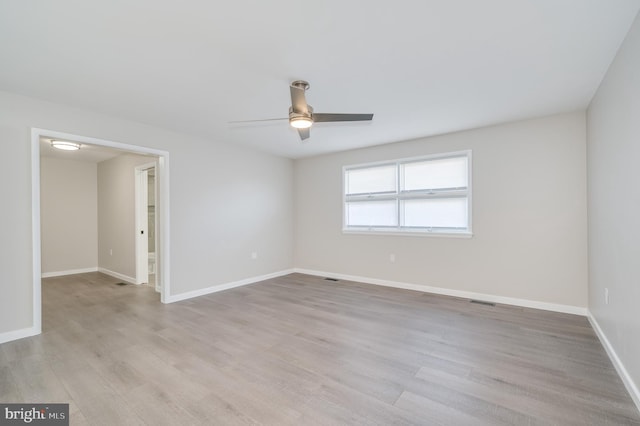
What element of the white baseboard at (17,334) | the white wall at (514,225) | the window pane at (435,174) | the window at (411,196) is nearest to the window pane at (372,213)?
the window at (411,196)

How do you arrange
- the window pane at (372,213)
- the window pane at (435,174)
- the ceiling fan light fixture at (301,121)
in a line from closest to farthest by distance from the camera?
the ceiling fan light fixture at (301,121), the window pane at (435,174), the window pane at (372,213)

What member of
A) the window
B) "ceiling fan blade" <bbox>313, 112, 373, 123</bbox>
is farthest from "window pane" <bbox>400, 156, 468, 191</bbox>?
"ceiling fan blade" <bbox>313, 112, 373, 123</bbox>

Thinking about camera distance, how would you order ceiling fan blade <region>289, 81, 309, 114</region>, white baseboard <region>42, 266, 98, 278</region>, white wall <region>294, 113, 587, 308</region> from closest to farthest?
ceiling fan blade <region>289, 81, 309, 114</region> → white wall <region>294, 113, 587, 308</region> → white baseboard <region>42, 266, 98, 278</region>

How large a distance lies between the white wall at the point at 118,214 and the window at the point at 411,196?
375cm

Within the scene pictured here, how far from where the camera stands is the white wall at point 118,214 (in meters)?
5.40

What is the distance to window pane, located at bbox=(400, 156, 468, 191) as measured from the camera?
4348 mm

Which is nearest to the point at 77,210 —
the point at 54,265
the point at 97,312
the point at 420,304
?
the point at 54,265

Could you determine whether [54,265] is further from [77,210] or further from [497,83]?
[497,83]

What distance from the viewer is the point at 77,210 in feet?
20.8

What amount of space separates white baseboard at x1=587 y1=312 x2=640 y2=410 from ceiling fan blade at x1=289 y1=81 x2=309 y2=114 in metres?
3.09

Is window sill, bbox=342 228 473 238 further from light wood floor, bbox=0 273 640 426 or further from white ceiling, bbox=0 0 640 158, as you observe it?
white ceiling, bbox=0 0 640 158

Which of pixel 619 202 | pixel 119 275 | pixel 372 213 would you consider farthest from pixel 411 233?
pixel 119 275

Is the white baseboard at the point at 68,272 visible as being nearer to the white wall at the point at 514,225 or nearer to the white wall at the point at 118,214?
the white wall at the point at 118,214


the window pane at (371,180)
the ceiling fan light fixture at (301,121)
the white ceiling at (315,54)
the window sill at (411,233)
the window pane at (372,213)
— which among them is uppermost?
the white ceiling at (315,54)
